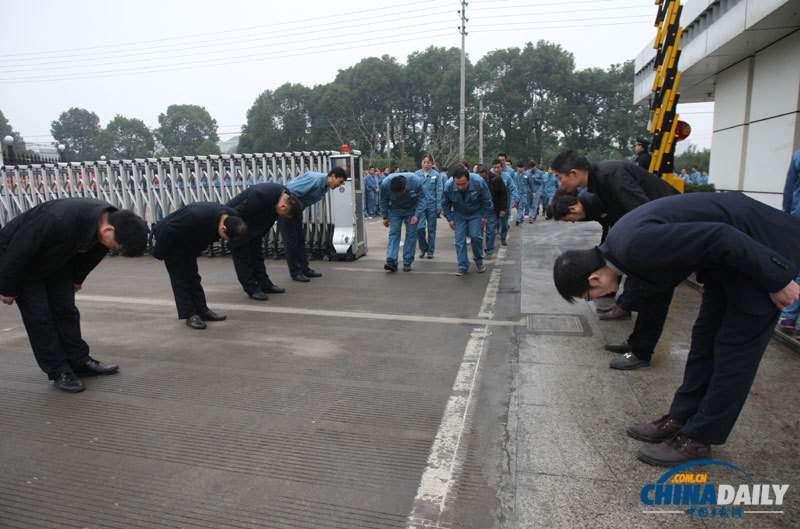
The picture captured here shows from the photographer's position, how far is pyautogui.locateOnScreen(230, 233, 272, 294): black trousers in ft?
21.3

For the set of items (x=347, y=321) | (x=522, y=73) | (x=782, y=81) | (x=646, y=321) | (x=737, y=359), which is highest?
(x=522, y=73)

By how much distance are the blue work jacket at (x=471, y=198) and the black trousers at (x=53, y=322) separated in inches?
204

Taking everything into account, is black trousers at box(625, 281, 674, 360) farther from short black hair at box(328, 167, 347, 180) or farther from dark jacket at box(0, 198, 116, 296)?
short black hair at box(328, 167, 347, 180)

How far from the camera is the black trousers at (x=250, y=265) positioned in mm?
6488

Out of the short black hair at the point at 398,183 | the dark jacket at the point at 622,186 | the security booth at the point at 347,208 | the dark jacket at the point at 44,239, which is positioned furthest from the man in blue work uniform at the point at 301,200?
the dark jacket at the point at 622,186

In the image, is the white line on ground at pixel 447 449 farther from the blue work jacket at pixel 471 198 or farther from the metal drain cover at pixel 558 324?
the blue work jacket at pixel 471 198

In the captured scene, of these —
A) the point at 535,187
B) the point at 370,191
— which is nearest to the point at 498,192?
the point at 535,187

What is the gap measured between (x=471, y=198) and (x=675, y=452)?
17.7ft

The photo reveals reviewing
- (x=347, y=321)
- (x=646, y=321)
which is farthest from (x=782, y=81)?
(x=347, y=321)

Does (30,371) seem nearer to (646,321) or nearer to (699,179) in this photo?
(646,321)

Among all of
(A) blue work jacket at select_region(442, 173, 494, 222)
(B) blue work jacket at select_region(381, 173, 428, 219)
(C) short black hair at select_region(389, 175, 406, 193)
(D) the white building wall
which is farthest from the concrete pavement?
(D) the white building wall

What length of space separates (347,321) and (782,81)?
7.61m

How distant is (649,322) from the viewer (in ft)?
13.1

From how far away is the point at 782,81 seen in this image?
25.9 feet
